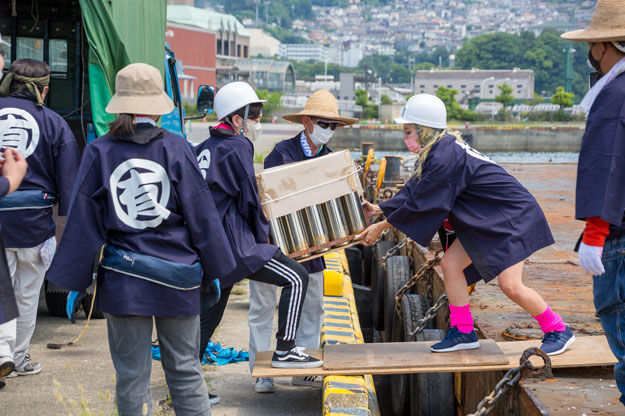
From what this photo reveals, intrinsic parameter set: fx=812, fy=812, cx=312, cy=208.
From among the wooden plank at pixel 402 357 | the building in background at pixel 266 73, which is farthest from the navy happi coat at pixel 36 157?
the building in background at pixel 266 73

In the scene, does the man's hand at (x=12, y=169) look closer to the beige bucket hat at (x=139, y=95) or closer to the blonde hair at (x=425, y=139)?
the beige bucket hat at (x=139, y=95)

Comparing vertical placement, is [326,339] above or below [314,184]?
below

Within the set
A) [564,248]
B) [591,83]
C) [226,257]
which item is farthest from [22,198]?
[564,248]

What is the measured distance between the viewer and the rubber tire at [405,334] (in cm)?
672

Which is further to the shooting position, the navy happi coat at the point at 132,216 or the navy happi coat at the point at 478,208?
the navy happi coat at the point at 478,208

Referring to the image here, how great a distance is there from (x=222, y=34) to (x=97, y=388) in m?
128

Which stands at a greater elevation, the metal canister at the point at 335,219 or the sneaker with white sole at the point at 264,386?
the metal canister at the point at 335,219

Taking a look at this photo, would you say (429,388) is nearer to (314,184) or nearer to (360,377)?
(360,377)

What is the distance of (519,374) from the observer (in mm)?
4480

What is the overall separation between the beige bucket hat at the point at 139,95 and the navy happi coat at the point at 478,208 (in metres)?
1.86

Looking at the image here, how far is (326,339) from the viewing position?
661 cm

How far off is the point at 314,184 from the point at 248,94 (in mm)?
775

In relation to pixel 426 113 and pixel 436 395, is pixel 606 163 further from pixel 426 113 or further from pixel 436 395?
pixel 436 395

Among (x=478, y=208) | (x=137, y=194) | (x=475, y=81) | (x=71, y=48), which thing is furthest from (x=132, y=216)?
(x=475, y=81)
